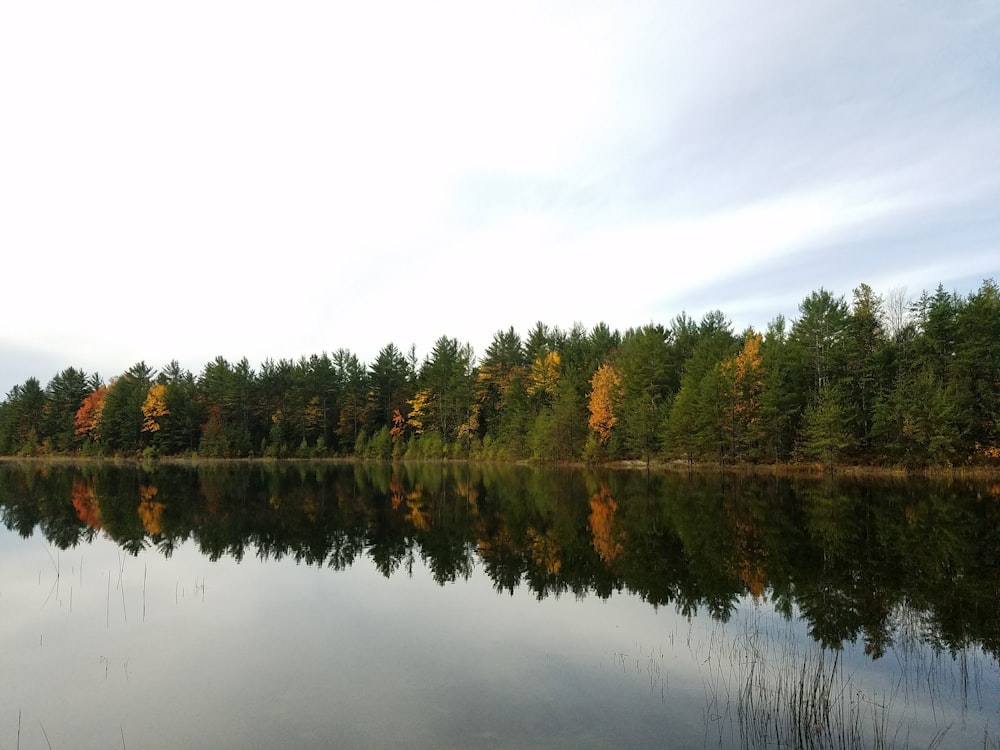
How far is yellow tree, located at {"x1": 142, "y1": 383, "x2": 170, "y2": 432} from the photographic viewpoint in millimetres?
90500

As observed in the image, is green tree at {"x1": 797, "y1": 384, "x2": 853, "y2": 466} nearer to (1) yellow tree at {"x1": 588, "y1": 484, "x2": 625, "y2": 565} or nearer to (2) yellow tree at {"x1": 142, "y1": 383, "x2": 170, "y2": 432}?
(1) yellow tree at {"x1": 588, "y1": 484, "x2": 625, "y2": 565}

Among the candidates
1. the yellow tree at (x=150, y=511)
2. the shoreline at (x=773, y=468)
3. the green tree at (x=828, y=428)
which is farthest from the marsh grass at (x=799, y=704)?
the green tree at (x=828, y=428)

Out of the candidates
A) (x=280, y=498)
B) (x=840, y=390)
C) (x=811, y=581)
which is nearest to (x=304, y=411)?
(x=280, y=498)

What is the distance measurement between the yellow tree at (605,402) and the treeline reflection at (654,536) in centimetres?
2241

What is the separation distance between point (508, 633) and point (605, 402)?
178ft

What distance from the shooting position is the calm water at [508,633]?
7473mm

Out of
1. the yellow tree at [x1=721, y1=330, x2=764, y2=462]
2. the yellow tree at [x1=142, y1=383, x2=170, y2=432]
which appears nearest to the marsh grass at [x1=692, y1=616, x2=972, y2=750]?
the yellow tree at [x1=721, y1=330, x2=764, y2=462]

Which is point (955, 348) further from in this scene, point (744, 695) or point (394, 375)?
point (394, 375)

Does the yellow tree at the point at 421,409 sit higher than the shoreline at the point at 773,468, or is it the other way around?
the yellow tree at the point at 421,409

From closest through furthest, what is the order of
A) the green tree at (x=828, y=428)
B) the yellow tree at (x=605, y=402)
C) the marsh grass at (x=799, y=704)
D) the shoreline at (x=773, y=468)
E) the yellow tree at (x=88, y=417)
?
the marsh grass at (x=799, y=704), the shoreline at (x=773, y=468), the green tree at (x=828, y=428), the yellow tree at (x=605, y=402), the yellow tree at (x=88, y=417)

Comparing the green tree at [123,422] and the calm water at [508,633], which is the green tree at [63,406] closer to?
the green tree at [123,422]

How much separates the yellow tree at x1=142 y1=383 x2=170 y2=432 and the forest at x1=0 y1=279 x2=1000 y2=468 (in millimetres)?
303

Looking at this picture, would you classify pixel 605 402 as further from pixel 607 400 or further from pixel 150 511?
pixel 150 511

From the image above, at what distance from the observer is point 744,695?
8.27 metres
